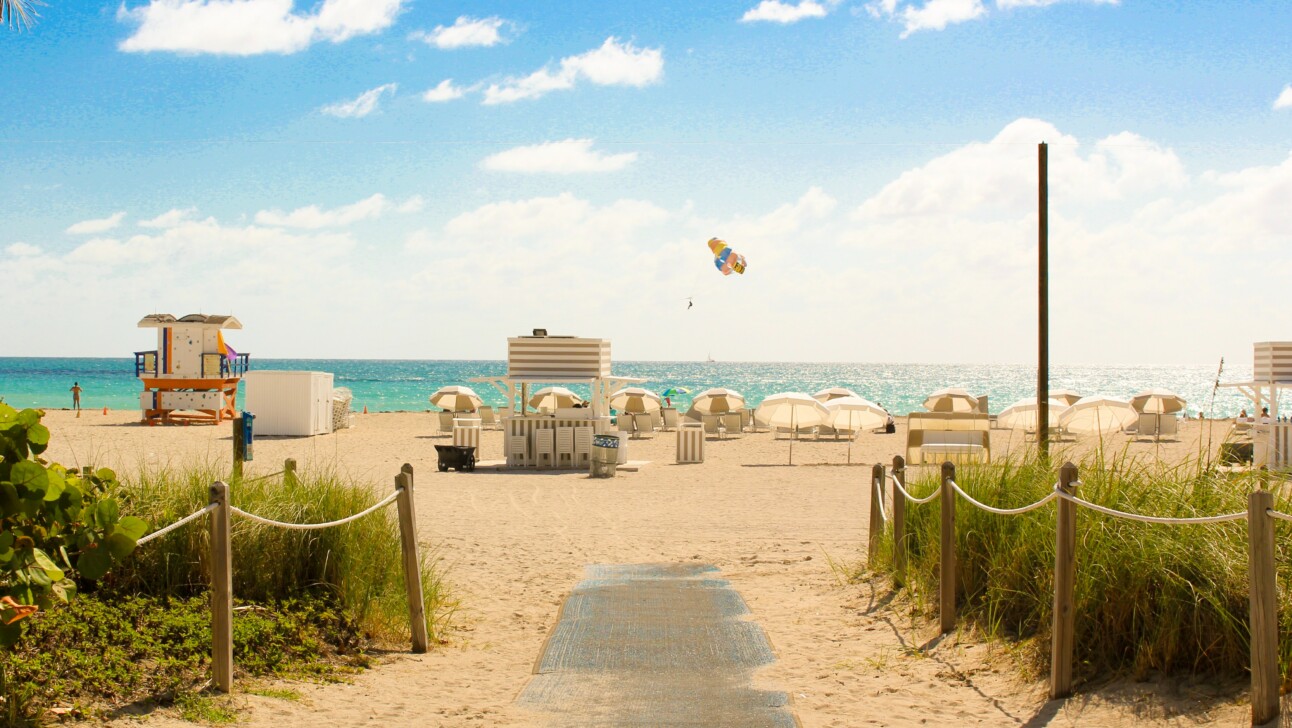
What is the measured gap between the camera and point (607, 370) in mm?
22375

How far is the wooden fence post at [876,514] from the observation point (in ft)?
30.3

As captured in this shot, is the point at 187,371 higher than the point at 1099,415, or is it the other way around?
the point at 187,371

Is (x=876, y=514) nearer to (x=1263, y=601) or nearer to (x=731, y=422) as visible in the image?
(x=1263, y=601)

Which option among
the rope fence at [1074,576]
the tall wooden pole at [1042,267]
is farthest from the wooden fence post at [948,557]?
the tall wooden pole at [1042,267]

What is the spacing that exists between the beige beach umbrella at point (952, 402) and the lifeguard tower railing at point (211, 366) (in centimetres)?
2203

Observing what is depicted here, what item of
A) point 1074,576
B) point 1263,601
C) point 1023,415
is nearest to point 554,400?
point 1023,415

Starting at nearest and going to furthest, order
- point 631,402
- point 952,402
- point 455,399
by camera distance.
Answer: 1. point 631,402
2. point 952,402
3. point 455,399

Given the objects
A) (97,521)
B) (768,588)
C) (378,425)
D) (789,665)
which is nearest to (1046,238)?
(768,588)

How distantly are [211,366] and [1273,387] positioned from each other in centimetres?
2987

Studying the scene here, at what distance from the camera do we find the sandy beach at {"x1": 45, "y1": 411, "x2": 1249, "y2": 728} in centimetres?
508

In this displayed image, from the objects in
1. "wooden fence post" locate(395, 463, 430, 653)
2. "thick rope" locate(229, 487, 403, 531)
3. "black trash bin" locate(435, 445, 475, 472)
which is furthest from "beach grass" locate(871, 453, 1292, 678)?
"black trash bin" locate(435, 445, 475, 472)

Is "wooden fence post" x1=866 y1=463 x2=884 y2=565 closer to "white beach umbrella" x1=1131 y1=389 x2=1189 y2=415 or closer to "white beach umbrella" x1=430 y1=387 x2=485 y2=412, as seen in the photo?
"white beach umbrella" x1=1131 y1=389 x2=1189 y2=415

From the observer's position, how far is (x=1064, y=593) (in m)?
5.11

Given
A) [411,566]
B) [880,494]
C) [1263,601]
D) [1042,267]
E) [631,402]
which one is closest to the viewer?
[1263,601]
